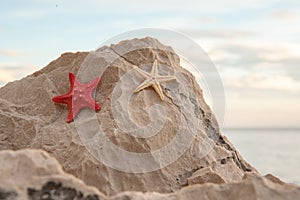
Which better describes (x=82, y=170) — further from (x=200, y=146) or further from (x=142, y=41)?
(x=142, y=41)

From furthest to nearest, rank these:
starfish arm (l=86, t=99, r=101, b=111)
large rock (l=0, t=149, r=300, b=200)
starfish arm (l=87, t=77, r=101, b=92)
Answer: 1. starfish arm (l=87, t=77, r=101, b=92)
2. starfish arm (l=86, t=99, r=101, b=111)
3. large rock (l=0, t=149, r=300, b=200)

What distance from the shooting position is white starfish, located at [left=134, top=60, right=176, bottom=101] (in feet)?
15.2

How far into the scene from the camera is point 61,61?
5590mm

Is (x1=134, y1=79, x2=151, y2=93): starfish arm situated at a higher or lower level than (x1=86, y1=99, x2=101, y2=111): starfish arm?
higher

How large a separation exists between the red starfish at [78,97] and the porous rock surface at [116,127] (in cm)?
8

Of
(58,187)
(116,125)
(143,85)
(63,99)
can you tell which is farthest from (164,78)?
(58,187)

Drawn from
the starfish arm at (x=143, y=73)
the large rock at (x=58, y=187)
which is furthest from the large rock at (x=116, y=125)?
the large rock at (x=58, y=187)

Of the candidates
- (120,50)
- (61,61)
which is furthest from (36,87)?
(120,50)

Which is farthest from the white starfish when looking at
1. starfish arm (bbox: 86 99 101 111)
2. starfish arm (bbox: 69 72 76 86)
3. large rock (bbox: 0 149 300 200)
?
large rock (bbox: 0 149 300 200)

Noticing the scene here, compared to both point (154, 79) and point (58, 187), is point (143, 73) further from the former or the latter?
point (58, 187)

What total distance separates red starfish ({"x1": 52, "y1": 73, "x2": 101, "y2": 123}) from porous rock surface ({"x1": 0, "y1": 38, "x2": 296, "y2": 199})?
81mm

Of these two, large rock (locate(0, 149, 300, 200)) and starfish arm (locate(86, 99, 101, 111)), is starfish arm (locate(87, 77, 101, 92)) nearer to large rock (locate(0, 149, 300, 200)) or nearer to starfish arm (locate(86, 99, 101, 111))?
starfish arm (locate(86, 99, 101, 111))

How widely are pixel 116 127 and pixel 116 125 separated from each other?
26 millimetres

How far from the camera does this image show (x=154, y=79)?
4734 mm
